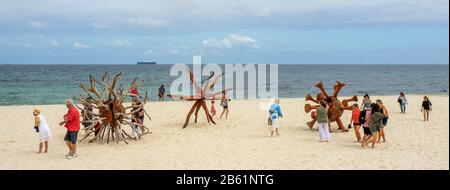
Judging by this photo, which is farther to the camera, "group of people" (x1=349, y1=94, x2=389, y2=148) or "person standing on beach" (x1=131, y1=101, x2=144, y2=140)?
"person standing on beach" (x1=131, y1=101, x2=144, y2=140)

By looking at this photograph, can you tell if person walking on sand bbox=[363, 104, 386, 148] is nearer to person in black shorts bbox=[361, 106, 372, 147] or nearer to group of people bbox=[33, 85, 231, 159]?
person in black shorts bbox=[361, 106, 372, 147]

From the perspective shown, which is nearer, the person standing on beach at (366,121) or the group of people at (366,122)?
the group of people at (366,122)

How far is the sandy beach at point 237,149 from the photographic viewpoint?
10.3 meters

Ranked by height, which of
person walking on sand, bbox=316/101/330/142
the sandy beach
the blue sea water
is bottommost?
the sandy beach

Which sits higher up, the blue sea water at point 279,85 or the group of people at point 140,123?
the blue sea water at point 279,85

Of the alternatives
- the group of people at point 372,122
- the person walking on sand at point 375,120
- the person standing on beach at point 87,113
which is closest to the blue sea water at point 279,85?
the person standing on beach at point 87,113

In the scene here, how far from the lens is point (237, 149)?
12.2 metres

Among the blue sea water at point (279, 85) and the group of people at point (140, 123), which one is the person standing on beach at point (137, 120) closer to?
the group of people at point (140, 123)

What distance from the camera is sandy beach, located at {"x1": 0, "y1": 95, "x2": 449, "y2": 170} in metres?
10.3

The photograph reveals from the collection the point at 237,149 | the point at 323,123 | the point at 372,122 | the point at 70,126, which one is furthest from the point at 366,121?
the point at 70,126

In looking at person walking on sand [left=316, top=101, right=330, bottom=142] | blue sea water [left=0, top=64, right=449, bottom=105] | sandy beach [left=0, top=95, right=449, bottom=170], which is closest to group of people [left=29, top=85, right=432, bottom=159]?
person walking on sand [left=316, top=101, right=330, bottom=142]
